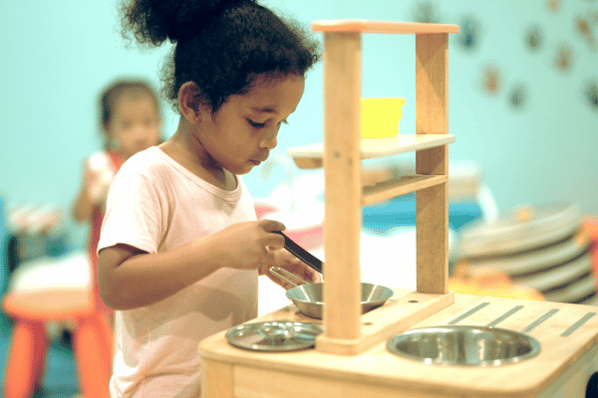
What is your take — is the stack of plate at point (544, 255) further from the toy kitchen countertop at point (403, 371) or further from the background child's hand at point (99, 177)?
the toy kitchen countertop at point (403, 371)

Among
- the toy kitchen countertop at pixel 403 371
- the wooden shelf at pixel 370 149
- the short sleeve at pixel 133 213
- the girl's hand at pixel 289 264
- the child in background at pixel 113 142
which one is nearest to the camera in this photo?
the toy kitchen countertop at pixel 403 371

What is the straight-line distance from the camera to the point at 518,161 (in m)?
3.12

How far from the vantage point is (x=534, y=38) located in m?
3.05

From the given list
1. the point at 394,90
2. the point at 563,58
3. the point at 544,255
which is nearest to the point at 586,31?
the point at 563,58

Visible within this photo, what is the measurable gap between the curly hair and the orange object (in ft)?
5.36

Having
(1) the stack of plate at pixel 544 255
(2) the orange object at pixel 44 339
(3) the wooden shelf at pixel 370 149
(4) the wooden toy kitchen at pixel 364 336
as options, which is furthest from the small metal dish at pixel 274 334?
(1) the stack of plate at pixel 544 255

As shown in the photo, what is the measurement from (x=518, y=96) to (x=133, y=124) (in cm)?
175

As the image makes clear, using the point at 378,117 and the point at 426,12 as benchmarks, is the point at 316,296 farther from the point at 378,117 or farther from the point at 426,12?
the point at 426,12

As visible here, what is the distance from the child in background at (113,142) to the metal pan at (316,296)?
1.38 m

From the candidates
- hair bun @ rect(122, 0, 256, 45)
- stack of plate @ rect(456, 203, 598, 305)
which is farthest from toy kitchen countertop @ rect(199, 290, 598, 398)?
stack of plate @ rect(456, 203, 598, 305)

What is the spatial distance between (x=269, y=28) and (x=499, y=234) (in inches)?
78.8

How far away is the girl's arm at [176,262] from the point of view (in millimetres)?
916

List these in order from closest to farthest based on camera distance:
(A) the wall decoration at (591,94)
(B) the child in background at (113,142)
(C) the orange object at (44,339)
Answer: (B) the child in background at (113,142) → (C) the orange object at (44,339) → (A) the wall decoration at (591,94)

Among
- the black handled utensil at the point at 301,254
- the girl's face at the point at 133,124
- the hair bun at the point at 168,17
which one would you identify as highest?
the hair bun at the point at 168,17
